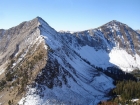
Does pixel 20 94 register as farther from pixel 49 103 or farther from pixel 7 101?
pixel 49 103

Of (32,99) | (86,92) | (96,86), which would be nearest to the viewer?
(32,99)

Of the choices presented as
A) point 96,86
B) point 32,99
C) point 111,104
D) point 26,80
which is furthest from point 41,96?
point 96,86

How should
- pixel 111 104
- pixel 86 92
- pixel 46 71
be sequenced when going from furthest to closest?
pixel 86 92 → pixel 46 71 → pixel 111 104

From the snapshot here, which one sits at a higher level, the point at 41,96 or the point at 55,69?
the point at 55,69

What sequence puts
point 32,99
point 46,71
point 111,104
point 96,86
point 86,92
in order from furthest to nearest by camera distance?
point 96,86 → point 86,92 → point 46,71 → point 111,104 → point 32,99

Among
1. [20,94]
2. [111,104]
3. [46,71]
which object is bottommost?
[111,104]

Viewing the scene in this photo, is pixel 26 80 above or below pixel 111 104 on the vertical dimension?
above

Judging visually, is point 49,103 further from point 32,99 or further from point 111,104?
point 111,104

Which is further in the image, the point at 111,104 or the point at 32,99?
the point at 111,104

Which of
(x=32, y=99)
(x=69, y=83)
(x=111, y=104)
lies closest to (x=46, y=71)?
(x=69, y=83)
